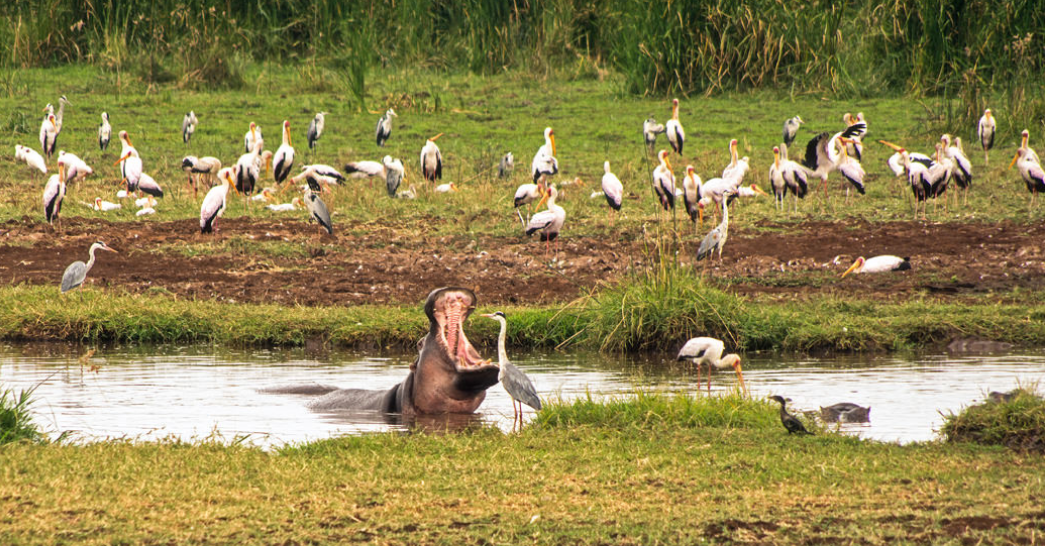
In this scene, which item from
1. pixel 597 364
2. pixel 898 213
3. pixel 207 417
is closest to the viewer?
pixel 207 417

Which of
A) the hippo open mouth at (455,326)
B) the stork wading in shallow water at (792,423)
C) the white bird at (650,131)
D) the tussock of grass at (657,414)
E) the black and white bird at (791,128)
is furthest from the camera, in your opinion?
the black and white bird at (791,128)

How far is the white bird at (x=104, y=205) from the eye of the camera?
47.1ft

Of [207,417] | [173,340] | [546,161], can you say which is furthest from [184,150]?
[207,417]

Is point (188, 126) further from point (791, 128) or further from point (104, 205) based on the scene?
point (791, 128)

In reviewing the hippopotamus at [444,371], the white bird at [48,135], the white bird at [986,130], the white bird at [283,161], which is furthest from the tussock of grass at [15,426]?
the white bird at [986,130]

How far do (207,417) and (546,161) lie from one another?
27.9ft

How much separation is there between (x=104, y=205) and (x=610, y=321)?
7.29 m

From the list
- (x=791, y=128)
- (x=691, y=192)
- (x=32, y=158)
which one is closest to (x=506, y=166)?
(x=691, y=192)

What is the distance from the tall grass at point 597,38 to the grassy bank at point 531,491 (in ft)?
44.0

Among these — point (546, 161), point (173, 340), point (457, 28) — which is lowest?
point (173, 340)

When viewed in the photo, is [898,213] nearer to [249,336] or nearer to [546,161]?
[546,161]

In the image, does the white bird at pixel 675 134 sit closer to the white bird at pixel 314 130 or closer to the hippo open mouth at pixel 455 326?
the white bird at pixel 314 130

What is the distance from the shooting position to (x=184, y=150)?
17.3 meters

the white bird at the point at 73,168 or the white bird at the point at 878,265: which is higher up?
the white bird at the point at 73,168
